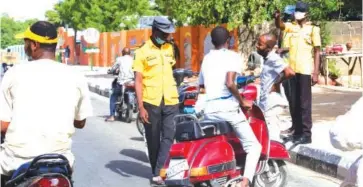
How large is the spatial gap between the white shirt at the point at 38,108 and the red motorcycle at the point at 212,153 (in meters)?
2.06

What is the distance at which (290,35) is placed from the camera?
9.34m

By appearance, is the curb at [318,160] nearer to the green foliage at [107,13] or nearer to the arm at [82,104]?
the arm at [82,104]

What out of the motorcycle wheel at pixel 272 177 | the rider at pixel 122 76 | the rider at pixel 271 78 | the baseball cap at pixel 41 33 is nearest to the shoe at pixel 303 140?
the rider at pixel 271 78

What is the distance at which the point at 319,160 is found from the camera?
344 inches

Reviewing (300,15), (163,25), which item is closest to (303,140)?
(300,15)

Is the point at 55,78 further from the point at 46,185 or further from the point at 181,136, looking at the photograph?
the point at 181,136

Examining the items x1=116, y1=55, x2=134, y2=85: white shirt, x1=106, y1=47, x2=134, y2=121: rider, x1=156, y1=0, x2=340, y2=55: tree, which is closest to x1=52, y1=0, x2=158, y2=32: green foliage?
x1=156, y1=0, x2=340, y2=55: tree

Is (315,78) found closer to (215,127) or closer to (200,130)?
(215,127)

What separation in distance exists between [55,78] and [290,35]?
5.65m

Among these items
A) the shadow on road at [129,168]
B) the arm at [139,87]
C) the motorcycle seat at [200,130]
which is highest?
the arm at [139,87]

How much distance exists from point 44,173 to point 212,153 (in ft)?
8.41

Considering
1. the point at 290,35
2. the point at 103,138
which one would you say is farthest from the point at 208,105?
the point at 103,138

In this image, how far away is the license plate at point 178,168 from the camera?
615cm

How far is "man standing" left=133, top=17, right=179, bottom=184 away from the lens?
291 inches
